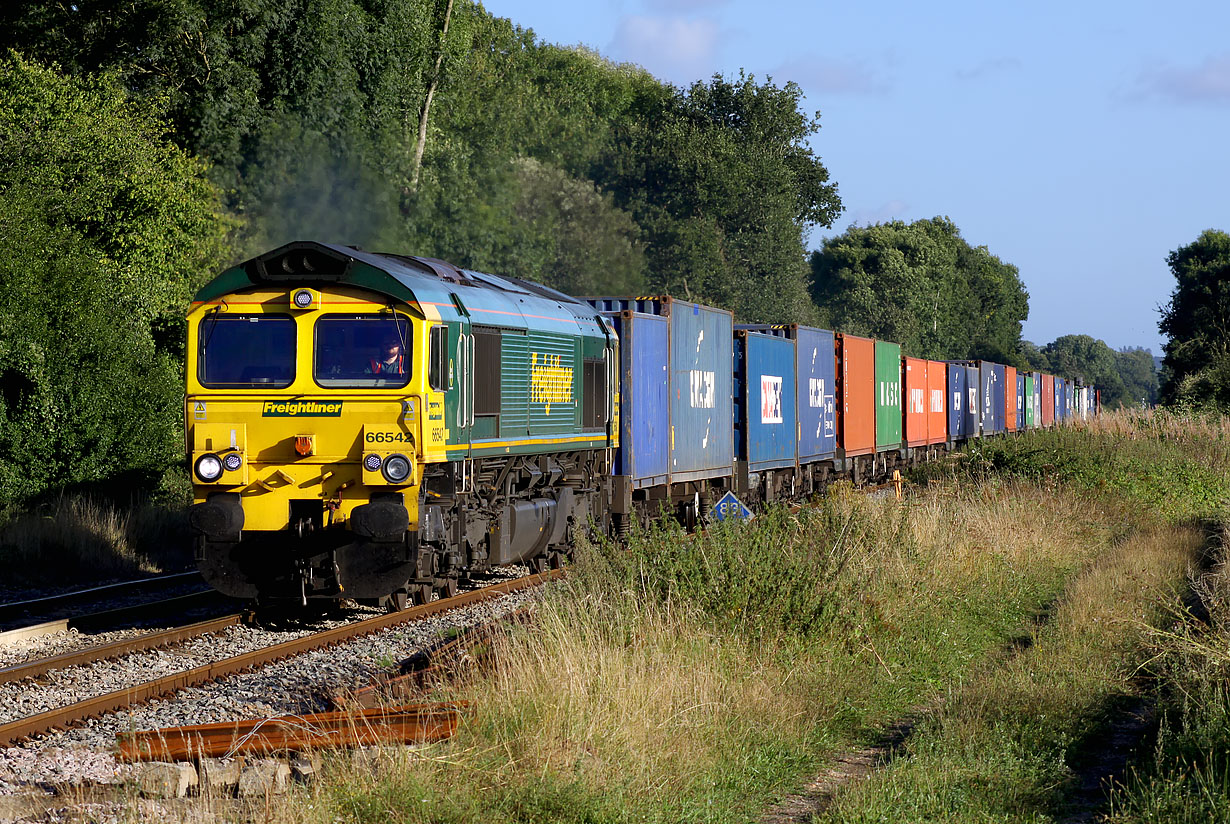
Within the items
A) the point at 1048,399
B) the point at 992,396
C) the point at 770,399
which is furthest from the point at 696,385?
the point at 1048,399

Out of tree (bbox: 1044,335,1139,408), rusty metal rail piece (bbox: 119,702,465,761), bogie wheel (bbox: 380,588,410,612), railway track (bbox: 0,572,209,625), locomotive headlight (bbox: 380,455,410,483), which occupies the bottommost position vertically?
railway track (bbox: 0,572,209,625)

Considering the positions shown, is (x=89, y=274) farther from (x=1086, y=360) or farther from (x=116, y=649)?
(x=1086, y=360)

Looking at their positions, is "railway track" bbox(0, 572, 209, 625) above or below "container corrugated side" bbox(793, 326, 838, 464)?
below

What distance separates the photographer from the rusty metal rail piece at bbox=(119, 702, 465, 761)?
684 cm

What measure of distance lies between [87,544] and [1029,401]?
42238mm

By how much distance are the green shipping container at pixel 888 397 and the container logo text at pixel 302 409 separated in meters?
19.4

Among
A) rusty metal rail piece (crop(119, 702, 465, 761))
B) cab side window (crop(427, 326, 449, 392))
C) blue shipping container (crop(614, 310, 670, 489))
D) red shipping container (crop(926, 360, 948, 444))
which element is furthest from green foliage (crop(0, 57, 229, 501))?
red shipping container (crop(926, 360, 948, 444))

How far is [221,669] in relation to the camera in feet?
33.5

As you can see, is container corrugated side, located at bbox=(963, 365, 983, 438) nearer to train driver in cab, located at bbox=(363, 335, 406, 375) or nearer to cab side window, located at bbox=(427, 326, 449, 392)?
cab side window, located at bbox=(427, 326, 449, 392)

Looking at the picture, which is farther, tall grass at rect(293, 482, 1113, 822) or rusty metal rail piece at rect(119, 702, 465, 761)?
rusty metal rail piece at rect(119, 702, 465, 761)

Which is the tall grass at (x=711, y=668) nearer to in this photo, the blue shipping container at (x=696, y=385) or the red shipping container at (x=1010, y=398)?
the blue shipping container at (x=696, y=385)

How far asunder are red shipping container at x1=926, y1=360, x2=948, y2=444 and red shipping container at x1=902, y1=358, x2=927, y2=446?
471 millimetres

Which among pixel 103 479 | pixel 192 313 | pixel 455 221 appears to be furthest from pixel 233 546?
pixel 455 221

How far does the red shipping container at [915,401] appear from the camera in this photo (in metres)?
32.4
